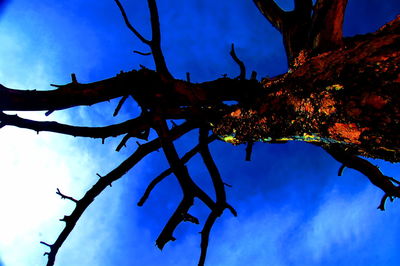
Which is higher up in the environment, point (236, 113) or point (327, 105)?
point (236, 113)

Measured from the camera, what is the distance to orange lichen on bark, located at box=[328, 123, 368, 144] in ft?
3.56

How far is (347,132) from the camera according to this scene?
1140mm

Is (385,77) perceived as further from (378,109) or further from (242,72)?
(242,72)

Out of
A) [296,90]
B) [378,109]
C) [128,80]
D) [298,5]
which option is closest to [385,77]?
[378,109]

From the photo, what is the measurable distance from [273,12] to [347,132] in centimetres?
217

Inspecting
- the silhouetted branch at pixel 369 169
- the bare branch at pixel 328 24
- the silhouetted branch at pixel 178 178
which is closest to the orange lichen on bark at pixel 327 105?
the bare branch at pixel 328 24

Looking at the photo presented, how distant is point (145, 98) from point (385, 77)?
1.46 metres

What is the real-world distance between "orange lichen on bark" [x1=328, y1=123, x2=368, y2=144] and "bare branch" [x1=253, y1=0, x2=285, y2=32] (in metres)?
1.92

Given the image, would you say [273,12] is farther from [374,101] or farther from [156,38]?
[374,101]

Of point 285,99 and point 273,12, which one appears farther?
point 273,12

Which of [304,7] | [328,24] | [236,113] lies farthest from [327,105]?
[304,7]

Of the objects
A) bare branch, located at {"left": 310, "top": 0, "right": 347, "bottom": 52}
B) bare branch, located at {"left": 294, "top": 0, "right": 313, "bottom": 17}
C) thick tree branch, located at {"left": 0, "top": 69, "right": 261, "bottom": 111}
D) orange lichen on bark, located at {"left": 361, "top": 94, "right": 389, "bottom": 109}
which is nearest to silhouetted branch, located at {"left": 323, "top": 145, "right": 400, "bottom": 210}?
bare branch, located at {"left": 310, "top": 0, "right": 347, "bottom": 52}

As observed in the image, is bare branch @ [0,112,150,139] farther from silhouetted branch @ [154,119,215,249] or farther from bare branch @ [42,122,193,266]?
bare branch @ [42,122,193,266]

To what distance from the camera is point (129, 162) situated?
234cm
